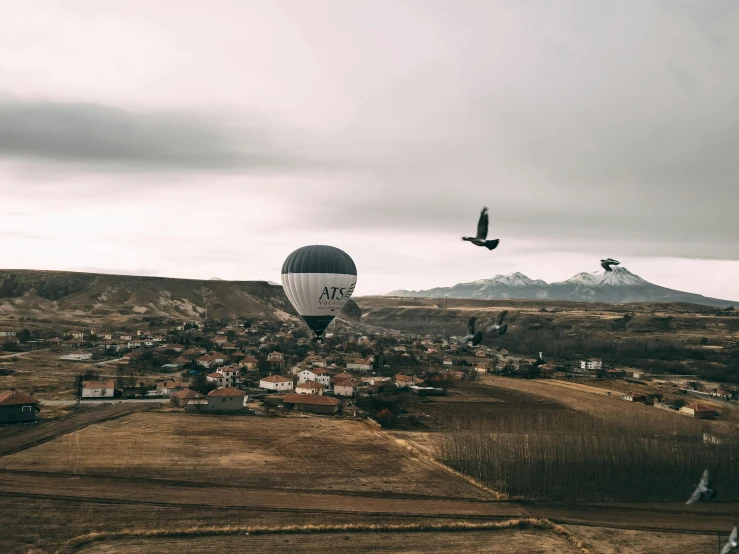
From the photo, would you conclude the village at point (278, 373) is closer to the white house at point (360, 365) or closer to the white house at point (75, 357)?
the white house at point (360, 365)

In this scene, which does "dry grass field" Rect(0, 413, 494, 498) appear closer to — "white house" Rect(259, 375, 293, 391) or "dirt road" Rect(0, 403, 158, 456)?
"dirt road" Rect(0, 403, 158, 456)

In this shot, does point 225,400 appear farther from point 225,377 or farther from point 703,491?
point 703,491

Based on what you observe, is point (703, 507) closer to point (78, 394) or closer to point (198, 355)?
point (78, 394)

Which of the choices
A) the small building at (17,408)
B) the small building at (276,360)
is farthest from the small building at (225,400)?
the small building at (276,360)

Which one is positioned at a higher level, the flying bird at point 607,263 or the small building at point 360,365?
the flying bird at point 607,263

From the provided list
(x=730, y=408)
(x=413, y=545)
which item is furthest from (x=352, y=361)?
(x=413, y=545)

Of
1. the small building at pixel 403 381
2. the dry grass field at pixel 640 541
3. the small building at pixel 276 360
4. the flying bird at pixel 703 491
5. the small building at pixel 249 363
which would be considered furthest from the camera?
the small building at pixel 276 360
